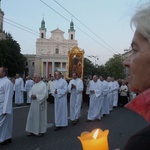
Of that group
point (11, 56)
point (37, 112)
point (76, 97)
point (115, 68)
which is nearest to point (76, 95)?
point (76, 97)

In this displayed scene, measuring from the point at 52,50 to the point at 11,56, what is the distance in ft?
167

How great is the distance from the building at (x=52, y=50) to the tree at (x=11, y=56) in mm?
39571

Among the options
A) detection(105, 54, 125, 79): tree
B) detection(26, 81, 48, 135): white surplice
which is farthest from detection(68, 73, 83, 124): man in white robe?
detection(105, 54, 125, 79): tree

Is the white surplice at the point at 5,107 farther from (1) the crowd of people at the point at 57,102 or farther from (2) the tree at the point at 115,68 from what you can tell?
(2) the tree at the point at 115,68

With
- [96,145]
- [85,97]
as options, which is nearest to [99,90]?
[85,97]

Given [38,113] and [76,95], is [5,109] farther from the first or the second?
[76,95]

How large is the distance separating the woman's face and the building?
10021 cm

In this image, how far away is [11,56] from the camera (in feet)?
187

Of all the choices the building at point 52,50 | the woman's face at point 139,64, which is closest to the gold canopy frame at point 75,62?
the woman's face at point 139,64

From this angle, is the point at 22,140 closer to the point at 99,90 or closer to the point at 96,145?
the point at 99,90

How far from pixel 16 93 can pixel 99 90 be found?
870cm

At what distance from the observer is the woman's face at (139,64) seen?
1.09 metres

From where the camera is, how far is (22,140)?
7.98m

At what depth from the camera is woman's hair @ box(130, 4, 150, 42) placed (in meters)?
1.06
